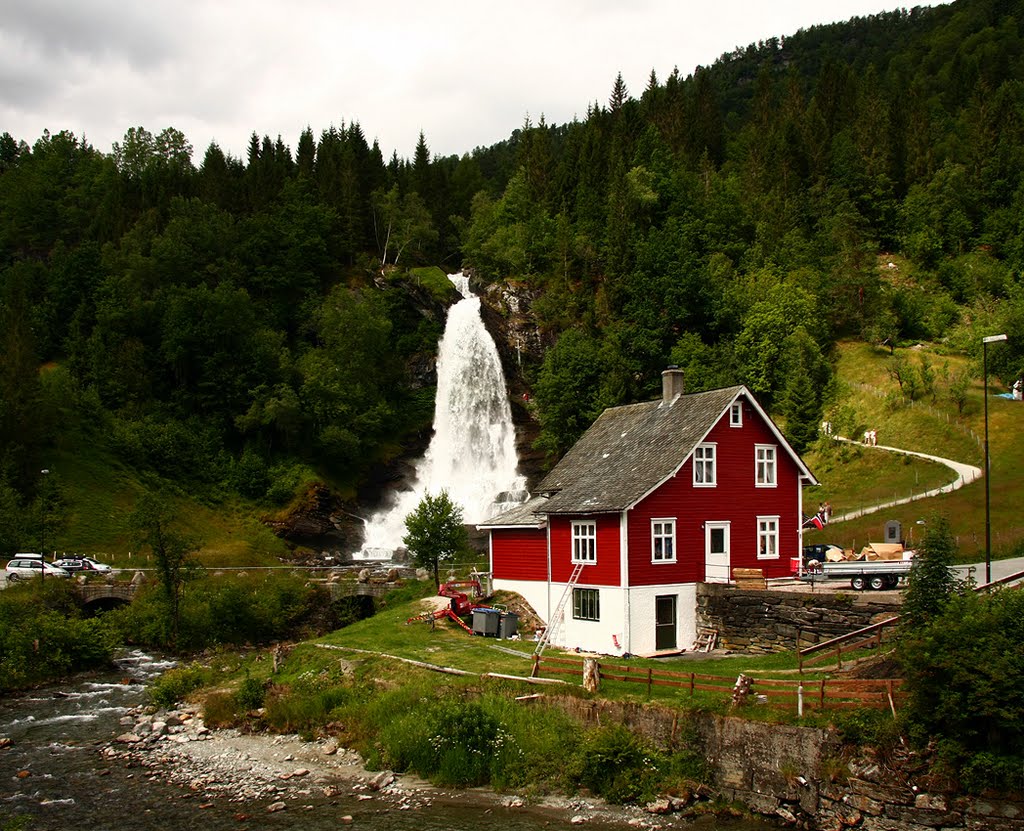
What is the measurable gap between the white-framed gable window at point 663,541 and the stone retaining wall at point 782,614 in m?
1.81

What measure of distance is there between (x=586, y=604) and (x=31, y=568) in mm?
33037

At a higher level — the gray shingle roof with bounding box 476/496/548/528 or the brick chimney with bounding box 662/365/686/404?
the brick chimney with bounding box 662/365/686/404

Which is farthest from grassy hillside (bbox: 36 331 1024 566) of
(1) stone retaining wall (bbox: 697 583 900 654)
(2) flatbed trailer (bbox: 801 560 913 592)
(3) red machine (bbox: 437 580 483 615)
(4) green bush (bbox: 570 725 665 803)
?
(4) green bush (bbox: 570 725 665 803)

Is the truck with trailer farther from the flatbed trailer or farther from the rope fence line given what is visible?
the rope fence line

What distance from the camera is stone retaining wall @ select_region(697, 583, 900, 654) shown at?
92.3 feet

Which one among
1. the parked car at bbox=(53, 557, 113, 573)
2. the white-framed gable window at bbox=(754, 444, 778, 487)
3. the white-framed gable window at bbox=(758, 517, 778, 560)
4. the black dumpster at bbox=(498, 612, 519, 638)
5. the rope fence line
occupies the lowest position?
the black dumpster at bbox=(498, 612, 519, 638)

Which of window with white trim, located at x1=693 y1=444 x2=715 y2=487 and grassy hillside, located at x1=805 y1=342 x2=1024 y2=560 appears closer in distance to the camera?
window with white trim, located at x1=693 y1=444 x2=715 y2=487

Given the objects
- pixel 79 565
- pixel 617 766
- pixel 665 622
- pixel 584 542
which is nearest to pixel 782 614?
pixel 665 622

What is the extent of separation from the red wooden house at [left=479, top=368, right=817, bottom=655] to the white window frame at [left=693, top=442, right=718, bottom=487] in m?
0.05

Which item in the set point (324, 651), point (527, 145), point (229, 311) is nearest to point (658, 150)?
point (527, 145)

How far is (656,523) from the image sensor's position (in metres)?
33.5

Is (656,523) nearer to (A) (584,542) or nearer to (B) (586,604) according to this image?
(A) (584,542)

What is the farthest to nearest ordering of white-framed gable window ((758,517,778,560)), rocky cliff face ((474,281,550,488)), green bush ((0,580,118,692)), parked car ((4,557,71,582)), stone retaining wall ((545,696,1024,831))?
rocky cliff face ((474,281,550,488)), parked car ((4,557,71,582)), green bush ((0,580,118,692)), white-framed gable window ((758,517,778,560)), stone retaining wall ((545,696,1024,831))

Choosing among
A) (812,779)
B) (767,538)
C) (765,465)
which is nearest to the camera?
(812,779)
